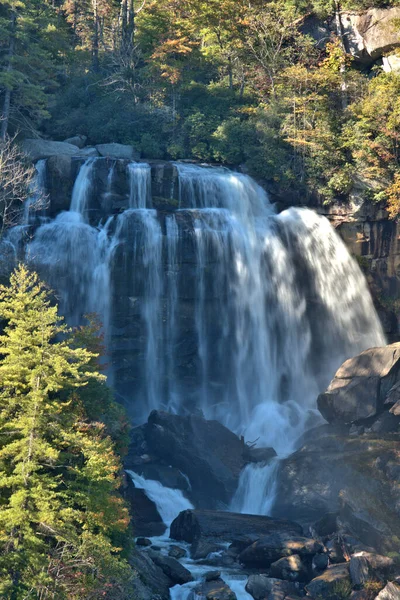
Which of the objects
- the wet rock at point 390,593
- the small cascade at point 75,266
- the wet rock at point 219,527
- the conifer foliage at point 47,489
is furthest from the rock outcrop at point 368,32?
the wet rock at point 390,593

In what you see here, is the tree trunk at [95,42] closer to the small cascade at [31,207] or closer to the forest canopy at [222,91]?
the forest canopy at [222,91]

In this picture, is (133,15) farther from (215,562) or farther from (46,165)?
(215,562)

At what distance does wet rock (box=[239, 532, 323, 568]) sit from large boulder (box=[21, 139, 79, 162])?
26.1 m

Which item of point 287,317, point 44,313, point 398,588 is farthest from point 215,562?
point 287,317

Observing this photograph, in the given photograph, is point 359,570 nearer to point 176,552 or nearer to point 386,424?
point 176,552

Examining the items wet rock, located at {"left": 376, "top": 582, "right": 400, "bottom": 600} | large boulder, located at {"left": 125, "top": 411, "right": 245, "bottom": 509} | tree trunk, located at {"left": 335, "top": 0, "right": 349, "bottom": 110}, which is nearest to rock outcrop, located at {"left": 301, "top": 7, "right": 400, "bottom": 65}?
tree trunk, located at {"left": 335, "top": 0, "right": 349, "bottom": 110}

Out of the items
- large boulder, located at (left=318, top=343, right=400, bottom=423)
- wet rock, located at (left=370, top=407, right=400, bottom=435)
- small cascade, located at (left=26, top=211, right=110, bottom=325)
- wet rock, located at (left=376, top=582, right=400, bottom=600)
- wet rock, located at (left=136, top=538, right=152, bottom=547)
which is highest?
small cascade, located at (left=26, top=211, right=110, bottom=325)

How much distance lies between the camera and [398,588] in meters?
18.8

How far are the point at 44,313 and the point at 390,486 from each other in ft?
47.3

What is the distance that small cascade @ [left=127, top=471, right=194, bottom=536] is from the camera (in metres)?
26.5

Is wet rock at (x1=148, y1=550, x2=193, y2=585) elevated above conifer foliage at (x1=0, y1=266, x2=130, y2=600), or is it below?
below

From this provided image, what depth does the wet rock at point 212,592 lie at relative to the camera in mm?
19250

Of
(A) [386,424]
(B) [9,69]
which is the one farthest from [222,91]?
(A) [386,424]

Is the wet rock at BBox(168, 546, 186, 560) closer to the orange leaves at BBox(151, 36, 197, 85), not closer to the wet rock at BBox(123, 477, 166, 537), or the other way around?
the wet rock at BBox(123, 477, 166, 537)
